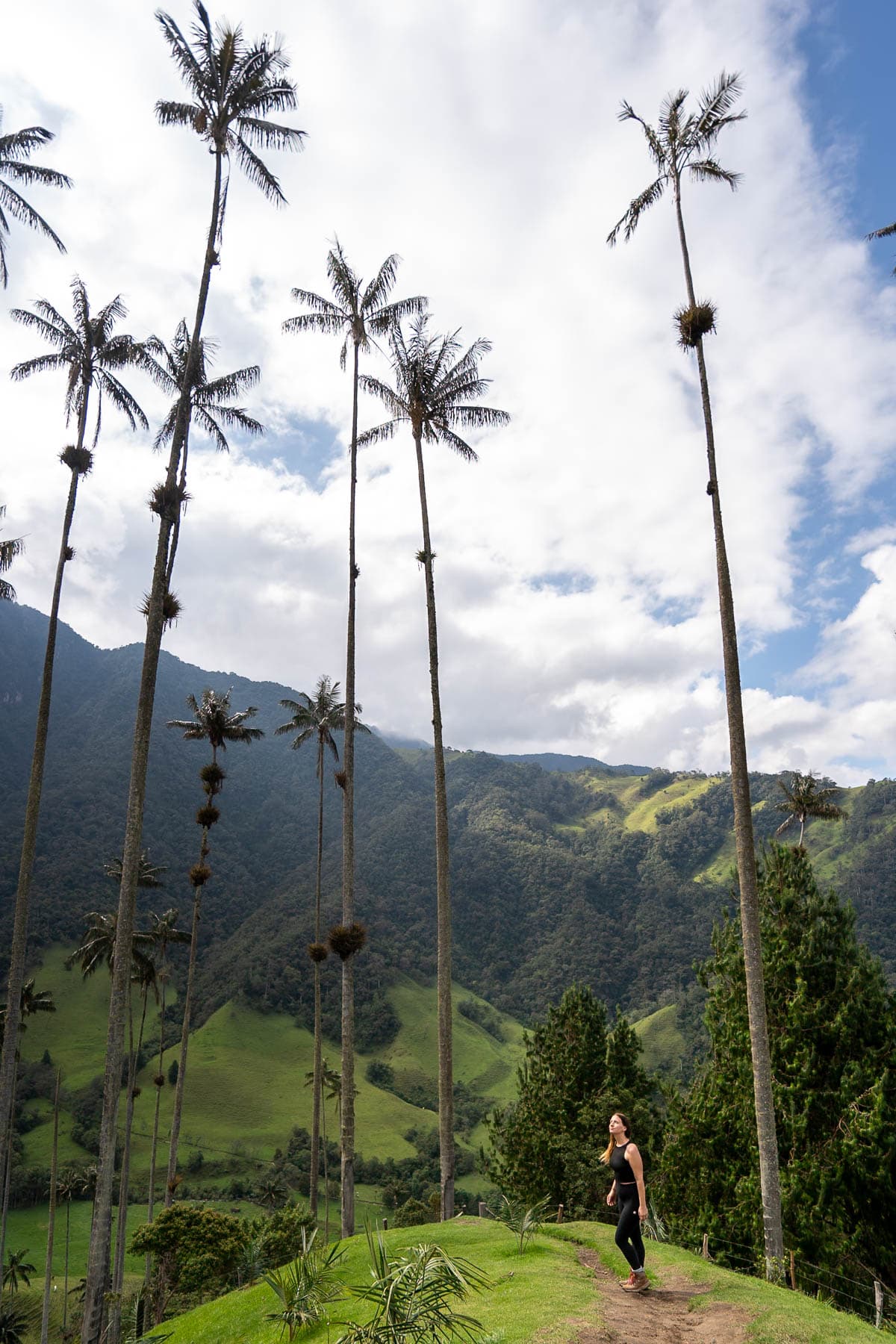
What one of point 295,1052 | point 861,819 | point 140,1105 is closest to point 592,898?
point 861,819

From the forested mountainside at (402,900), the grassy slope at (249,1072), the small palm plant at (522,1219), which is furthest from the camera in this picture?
the forested mountainside at (402,900)

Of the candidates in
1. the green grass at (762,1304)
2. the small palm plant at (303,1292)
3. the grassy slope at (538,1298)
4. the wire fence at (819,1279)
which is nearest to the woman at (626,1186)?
the grassy slope at (538,1298)

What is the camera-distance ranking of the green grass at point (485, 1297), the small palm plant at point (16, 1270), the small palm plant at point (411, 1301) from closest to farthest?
the small palm plant at point (411, 1301)
the green grass at point (485, 1297)
the small palm plant at point (16, 1270)

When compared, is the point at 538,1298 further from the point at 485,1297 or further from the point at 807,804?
the point at 807,804

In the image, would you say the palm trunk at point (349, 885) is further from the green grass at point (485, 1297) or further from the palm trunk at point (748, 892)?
the palm trunk at point (748, 892)

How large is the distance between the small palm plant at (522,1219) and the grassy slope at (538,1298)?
20cm

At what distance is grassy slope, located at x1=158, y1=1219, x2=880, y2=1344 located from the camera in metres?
8.88

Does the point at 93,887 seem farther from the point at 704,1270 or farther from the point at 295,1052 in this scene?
the point at 704,1270

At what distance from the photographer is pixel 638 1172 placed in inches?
396

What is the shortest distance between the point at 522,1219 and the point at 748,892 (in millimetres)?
7925

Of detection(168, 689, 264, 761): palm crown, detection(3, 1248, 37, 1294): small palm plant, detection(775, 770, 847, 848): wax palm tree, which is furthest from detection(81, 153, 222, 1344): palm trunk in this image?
detection(3, 1248, 37, 1294): small palm plant

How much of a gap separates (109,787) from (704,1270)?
18054cm

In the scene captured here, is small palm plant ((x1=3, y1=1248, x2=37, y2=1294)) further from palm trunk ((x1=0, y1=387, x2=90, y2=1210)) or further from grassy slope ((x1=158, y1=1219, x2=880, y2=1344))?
grassy slope ((x1=158, y1=1219, x2=880, y2=1344))

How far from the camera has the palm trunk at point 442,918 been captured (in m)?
19.9
